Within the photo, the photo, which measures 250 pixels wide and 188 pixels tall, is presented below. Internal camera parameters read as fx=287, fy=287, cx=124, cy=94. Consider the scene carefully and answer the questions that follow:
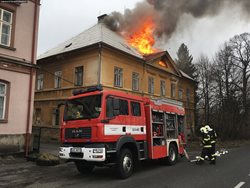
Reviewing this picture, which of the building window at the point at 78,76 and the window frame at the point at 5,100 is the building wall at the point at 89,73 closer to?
the building window at the point at 78,76

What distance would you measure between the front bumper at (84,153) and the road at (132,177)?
715mm

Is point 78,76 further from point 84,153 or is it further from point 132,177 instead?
point 84,153

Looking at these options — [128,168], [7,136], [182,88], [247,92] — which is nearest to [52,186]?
[128,168]

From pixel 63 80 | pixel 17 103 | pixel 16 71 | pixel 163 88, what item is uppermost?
pixel 163 88

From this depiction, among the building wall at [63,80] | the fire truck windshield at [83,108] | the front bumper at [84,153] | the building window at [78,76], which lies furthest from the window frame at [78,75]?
the front bumper at [84,153]

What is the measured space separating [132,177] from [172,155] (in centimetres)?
352

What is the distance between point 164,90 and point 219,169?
1970 cm

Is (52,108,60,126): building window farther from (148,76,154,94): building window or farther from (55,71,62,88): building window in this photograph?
(148,76,154,94): building window

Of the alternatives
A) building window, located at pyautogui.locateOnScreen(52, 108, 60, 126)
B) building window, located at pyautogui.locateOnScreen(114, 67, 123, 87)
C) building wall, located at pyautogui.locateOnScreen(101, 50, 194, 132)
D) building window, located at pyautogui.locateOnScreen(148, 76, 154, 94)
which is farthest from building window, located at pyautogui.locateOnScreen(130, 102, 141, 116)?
building window, located at pyautogui.locateOnScreen(148, 76, 154, 94)

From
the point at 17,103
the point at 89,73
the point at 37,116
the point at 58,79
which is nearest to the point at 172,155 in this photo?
the point at 17,103

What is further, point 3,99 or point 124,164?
point 3,99

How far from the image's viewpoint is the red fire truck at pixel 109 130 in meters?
8.55

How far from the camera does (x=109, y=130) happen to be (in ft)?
28.5

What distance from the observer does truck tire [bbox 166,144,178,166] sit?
11.9 metres
